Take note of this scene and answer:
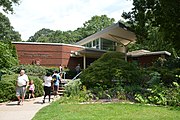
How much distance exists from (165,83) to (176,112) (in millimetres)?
7100

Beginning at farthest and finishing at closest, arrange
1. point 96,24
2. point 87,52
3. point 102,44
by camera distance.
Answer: point 96,24
point 102,44
point 87,52

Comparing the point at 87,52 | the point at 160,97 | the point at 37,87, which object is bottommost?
the point at 160,97

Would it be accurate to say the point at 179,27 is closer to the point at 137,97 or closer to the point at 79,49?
the point at 137,97

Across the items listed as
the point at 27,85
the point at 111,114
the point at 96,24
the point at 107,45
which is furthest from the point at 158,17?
Result: the point at 96,24

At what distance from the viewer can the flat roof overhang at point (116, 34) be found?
2981 cm

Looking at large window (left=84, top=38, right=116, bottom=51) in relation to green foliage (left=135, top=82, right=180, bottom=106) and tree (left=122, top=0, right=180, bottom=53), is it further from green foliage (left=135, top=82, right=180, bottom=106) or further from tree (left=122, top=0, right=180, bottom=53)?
green foliage (left=135, top=82, right=180, bottom=106)

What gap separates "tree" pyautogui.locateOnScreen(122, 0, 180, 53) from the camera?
1959cm

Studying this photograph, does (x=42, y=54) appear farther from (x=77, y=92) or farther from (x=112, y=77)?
(x=77, y=92)

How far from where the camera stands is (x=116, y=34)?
33.8 metres

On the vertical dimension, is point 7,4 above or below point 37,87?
above

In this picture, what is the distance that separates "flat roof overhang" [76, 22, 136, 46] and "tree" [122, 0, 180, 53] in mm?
4065

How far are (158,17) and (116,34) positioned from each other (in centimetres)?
1208

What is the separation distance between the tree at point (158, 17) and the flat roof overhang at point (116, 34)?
407 cm

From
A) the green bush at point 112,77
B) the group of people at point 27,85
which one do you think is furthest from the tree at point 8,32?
the green bush at point 112,77
